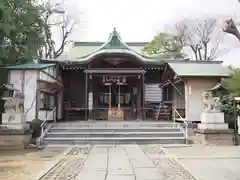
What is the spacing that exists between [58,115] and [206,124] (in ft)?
36.0

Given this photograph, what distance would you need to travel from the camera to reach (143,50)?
3069cm

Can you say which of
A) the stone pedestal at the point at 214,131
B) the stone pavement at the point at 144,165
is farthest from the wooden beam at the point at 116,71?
the stone pavement at the point at 144,165

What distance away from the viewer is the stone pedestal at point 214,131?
13375 millimetres

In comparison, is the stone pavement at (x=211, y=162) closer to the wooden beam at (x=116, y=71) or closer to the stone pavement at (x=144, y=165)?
the stone pavement at (x=144, y=165)

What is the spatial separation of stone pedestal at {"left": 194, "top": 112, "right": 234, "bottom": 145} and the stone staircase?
43.1 inches

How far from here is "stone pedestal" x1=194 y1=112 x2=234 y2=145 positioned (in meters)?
13.4

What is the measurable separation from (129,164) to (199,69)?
1137 centimetres

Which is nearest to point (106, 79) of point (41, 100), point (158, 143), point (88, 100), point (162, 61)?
point (88, 100)

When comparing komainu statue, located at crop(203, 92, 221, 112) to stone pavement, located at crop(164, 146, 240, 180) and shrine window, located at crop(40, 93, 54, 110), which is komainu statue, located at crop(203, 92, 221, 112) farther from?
shrine window, located at crop(40, 93, 54, 110)

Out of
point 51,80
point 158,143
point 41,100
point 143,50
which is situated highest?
point 143,50

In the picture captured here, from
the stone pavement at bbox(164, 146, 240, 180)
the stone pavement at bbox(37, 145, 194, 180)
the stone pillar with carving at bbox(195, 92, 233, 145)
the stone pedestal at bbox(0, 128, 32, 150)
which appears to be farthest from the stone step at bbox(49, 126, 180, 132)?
the stone pavement at bbox(37, 145, 194, 180)

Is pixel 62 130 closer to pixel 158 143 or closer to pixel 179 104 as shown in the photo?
pixel 158 143

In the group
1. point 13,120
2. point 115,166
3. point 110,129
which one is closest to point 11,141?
point 13,120

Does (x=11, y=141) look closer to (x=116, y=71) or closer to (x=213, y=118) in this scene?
(x=213, y=118)
